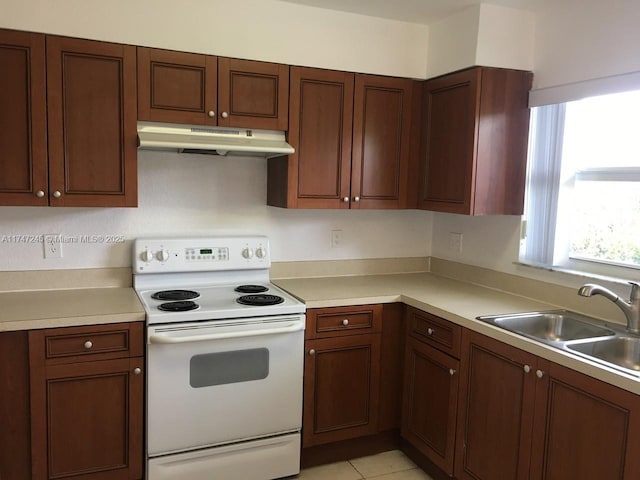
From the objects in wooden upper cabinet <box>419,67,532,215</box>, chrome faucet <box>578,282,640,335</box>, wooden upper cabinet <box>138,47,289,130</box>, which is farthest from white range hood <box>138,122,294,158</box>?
chrome faucet <box>578,282,640,335</box>

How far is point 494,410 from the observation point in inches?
88.0

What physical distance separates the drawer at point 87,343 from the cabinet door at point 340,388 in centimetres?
82

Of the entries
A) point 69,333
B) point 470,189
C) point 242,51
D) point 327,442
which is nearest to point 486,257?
point 470,189

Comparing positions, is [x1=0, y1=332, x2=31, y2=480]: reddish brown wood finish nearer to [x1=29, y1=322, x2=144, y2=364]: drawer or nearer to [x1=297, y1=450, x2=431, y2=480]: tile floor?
[x1=29, y1=322, x2=144, y2=364]: drawer

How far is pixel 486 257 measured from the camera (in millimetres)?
3076

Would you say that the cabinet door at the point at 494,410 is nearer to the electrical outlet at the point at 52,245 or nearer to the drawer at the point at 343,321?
the drawer at the point at 343,321

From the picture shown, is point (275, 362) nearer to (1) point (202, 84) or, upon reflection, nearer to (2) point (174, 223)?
(2) point (174, 223)

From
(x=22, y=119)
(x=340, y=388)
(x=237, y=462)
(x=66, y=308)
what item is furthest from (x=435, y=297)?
(x=22, y=119)

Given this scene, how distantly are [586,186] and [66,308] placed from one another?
96.6 inches

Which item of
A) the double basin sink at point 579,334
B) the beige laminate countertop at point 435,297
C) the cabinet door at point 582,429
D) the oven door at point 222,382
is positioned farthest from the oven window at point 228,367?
the cabinet door at point 582,429

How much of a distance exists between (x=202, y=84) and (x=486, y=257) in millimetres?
1795

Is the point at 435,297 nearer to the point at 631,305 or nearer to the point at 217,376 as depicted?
the point at 631,305

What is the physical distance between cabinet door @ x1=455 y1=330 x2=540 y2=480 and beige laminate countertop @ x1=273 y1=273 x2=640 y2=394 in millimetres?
60

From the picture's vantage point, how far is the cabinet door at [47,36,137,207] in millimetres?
2352
